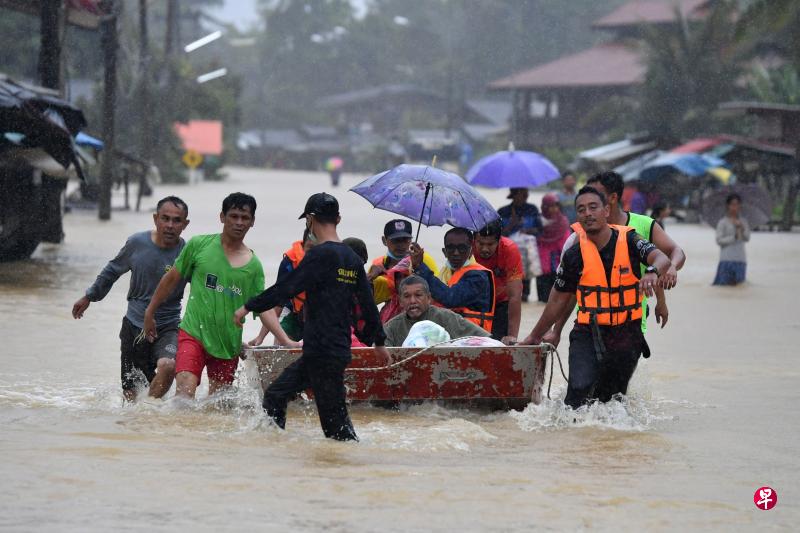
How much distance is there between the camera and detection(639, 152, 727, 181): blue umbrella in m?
32.8

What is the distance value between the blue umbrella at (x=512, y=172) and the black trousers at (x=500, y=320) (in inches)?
172

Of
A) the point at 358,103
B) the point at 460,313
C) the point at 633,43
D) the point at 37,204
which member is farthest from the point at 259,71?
the point at 460,313

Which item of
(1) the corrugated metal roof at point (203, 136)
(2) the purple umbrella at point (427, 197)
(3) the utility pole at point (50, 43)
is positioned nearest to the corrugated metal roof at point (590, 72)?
(1) the corrugated metal roof at point (203, 136)

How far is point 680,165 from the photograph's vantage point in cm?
3291

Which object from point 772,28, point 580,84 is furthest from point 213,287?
point 580,84

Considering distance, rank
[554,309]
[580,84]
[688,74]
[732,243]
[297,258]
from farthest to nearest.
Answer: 1. [580,84]
2. [688,74]
3. [732,243]
4. [297,258]
5. [554,309]

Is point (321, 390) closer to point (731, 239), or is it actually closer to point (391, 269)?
point (391, 269)

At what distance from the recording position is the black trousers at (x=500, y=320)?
10.1m

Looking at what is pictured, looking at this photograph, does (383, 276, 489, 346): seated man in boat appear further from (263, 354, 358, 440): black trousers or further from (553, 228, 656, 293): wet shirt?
(263, 354, 358, 440): black trousers

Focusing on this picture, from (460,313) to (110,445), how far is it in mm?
2807

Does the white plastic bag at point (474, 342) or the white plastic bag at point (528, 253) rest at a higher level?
the white plastic bag at point (528, 253)

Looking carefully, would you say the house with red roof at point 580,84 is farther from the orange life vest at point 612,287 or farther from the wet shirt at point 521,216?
the orange life vest at point 612,287

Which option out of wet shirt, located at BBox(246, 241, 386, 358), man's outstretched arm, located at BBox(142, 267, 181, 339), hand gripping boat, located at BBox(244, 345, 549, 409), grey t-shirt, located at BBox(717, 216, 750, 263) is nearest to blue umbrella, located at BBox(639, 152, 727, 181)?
grey t-shirt, located at BBox(717, 216, 750, 263)

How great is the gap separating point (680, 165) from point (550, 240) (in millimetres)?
17974
